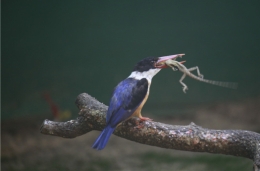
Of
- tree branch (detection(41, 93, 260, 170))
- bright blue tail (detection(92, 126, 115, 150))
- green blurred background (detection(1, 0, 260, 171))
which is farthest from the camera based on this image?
green blurred background (detection(1, 0, 260, 171))

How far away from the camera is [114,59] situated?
4.96 m

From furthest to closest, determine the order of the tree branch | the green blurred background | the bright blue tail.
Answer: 1. the green blurred background
2. the tree branch
3. the bright blue tail

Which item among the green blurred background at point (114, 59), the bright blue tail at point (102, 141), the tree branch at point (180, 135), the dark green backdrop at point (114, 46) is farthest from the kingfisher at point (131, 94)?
the dark green backdrop at point (114, 46)

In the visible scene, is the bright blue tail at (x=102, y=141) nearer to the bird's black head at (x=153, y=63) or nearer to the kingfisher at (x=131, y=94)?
the kingfisher at (x=131, y=94)

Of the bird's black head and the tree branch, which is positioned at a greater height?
the bird's black head

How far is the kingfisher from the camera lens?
2.15 m

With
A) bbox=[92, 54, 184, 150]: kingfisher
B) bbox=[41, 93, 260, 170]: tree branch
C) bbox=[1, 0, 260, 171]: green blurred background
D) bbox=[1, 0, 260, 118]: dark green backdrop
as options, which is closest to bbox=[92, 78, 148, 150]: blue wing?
bbox=[92, 54, 184, 150]: kingfisher

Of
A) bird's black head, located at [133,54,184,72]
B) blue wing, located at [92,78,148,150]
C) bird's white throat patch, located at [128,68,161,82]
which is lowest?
blue wing, located at [92,78,148,150]

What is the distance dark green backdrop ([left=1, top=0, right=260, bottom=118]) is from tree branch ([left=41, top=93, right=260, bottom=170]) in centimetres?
254

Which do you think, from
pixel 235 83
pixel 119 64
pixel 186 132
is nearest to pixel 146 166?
pixel 119 64

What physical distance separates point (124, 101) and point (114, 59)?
280 centimetres

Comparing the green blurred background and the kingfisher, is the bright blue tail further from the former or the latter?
the green blurred background

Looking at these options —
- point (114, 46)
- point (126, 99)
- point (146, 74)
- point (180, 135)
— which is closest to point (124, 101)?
point (126, 99)

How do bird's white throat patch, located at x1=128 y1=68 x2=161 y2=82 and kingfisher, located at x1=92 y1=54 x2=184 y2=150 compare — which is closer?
kingfisher, located at x1=92 y1=54 x2=184 y2=150
